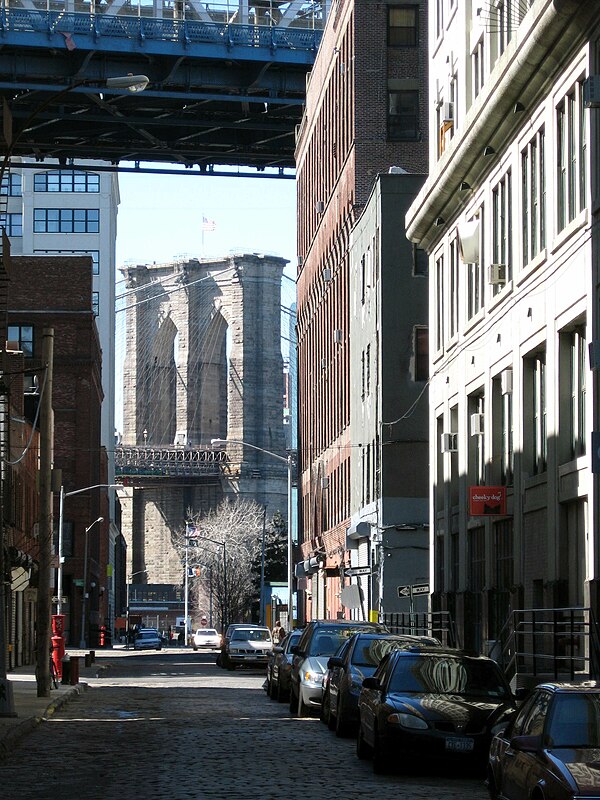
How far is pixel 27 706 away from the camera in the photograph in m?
29.0

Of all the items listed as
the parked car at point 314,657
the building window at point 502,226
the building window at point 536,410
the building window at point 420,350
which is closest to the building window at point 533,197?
the building window at point 502,226

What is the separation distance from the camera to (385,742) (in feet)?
56.7

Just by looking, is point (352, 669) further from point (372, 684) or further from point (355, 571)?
point (355, 571)

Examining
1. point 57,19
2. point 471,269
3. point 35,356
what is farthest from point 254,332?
point 471,269

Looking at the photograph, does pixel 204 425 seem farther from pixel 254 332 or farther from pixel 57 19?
pixel 57 19

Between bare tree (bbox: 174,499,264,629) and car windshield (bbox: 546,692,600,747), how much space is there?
11218cm

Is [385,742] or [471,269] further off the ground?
[471,269]

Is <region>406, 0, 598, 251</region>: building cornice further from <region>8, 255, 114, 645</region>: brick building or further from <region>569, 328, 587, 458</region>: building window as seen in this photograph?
<region>8, 255, 114, 645</region>: brick building

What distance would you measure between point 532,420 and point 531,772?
807 inches

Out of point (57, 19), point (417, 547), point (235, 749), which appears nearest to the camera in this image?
point (235, 749)

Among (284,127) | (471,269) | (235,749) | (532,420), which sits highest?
(284,127)

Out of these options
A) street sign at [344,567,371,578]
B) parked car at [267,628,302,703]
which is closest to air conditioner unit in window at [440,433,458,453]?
parked car at [267,628,302,703]

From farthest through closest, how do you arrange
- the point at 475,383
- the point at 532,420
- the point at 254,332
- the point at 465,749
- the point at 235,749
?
the point at 254,332 < the point at 475,383 < the point at 532,420 < the point at 235,749 < the point at 465,749

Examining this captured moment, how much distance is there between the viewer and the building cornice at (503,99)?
1075 inches
